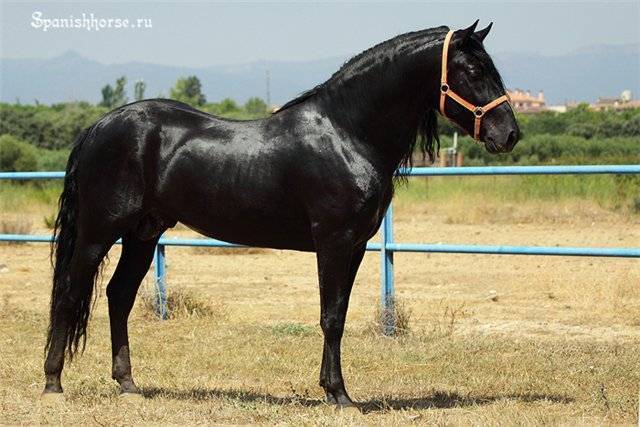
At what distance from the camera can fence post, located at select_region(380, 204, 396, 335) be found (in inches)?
343

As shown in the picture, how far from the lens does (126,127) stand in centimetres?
636

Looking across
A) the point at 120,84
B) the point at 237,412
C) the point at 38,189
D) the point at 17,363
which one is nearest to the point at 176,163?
the point at 237,412

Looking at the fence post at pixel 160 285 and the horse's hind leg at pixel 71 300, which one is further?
the fence post at pixel 160 285

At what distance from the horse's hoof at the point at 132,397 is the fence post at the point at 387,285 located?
9.04 ft

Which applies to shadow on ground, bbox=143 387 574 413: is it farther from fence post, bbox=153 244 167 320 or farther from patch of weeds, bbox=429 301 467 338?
fence post, bbox=153 244 167 320

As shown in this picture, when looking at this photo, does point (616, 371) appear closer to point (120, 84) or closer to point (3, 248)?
→ point (3, 248)

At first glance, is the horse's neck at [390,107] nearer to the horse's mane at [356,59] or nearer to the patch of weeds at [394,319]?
the horse's mane at [356,59]

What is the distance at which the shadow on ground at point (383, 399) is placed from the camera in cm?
623

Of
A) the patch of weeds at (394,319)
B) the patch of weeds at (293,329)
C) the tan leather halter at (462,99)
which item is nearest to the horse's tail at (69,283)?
the tan leather halter at (462,99)

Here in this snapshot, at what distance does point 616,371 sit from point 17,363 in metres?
4.24

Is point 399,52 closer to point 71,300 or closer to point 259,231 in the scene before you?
point 259,231

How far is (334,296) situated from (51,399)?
1.87 metres

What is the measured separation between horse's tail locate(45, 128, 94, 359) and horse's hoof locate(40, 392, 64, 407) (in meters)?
0.26

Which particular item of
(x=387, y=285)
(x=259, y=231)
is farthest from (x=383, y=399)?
(x=387, y=285)
